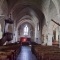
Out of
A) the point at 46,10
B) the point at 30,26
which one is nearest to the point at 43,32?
the point at 46,10

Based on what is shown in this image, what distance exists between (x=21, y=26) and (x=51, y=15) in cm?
2668

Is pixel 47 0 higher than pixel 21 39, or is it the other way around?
pixel 47 0

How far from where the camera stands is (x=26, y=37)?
49.0 m

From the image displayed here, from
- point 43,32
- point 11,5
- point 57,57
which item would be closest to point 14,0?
point 11,5

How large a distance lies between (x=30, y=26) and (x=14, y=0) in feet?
83.6

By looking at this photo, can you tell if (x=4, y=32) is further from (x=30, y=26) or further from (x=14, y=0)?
(x=30, y=26)

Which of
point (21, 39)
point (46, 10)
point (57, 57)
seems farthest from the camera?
point (21, 39)

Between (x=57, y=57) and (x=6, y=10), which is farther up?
(x=6, y=10)

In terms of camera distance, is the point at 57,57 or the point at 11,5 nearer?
the point at 57,57

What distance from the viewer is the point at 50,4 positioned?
2220 centimetres

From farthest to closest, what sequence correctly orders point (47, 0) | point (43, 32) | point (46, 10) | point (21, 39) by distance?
point (21, 39) < point (43, 32) < point (46, 10) < point (47, 0)

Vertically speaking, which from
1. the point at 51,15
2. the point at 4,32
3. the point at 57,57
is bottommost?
the point at 57,57

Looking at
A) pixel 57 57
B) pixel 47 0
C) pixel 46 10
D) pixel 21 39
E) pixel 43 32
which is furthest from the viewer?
pixel 21 39

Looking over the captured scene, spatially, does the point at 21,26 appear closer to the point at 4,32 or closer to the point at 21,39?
the point at 21,39
